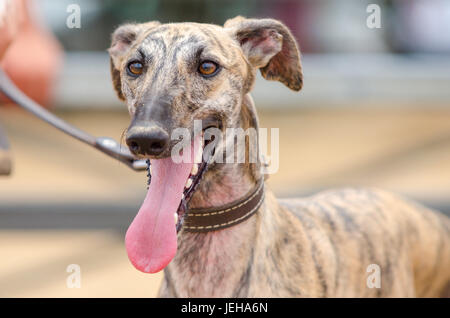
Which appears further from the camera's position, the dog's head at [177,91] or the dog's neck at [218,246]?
the dog's neck at [218,246]

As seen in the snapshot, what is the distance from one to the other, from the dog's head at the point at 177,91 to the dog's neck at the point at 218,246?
135 mm

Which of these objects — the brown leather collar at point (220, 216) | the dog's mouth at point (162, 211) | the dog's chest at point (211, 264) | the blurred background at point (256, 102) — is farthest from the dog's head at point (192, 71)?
the blurred background at point (256, 102)

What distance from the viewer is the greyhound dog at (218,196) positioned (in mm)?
1959

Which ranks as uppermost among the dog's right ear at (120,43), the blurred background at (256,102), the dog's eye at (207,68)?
the dog's right ear at (120,43)

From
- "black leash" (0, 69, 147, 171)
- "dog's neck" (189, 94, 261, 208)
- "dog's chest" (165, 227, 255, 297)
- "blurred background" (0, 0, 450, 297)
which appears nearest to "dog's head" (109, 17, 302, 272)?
"dog's neck" (189, 94, 261, 208)

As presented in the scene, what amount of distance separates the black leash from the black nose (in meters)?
0.55

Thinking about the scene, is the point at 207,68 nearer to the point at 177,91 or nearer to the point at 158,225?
the point at 177,91

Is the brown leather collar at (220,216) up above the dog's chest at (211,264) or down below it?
above

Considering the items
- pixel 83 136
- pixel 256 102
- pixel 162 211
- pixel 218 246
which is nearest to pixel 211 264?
pixel 218 246

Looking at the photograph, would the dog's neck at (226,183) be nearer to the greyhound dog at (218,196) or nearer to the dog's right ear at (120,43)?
the greyhound dog at (218,196)

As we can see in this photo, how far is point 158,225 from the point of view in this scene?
1.95m

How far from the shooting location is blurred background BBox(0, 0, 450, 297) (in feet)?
16.0

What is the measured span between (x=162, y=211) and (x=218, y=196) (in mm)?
273
